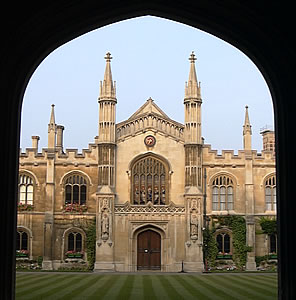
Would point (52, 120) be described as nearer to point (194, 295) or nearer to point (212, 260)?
point (212, 260)

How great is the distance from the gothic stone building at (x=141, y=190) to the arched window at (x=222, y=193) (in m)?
0.06

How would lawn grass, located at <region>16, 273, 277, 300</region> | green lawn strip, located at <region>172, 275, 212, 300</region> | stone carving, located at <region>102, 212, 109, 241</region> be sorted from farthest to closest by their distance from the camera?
1. stone carving, located at <region>102, 212, 109, 241</region>
2. green lawn strip, located at <region>172, 275, 212, 300</region>
3. lawn grass, located at <region>16, 273, 277, 300</region>

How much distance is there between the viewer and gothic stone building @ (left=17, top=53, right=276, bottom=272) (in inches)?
1540

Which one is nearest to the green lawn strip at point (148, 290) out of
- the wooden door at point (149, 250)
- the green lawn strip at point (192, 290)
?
the green lawn strip at point (192, 290)

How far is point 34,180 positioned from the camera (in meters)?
40.3

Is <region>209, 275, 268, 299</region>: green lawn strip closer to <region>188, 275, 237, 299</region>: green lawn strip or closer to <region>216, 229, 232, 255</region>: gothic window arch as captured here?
<region>188, 275, 237, 299</region>: green lawn strip

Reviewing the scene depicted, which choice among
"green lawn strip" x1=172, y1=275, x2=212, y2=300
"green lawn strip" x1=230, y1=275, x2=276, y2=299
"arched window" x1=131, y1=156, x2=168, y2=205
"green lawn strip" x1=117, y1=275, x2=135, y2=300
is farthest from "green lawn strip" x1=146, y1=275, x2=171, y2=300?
"arched window" x1=131, y1=156, x2=168, y2=205

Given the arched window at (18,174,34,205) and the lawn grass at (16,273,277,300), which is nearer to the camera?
the lawn grass at (16,273,277,300)

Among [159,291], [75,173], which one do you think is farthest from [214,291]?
[75,173]

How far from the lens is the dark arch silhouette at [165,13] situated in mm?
9672

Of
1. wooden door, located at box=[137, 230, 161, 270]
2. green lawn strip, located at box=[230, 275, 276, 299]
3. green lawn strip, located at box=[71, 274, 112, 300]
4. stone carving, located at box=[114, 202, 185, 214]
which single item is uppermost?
stone carving, located at box=[114, 202, 185, 214]

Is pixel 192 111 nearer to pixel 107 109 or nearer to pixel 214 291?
pixel 107 109

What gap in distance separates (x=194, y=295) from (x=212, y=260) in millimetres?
18204

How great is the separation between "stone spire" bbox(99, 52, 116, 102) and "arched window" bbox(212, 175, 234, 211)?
8.47 m
